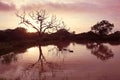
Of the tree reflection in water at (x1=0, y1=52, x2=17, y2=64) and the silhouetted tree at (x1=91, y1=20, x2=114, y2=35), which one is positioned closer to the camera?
the tree reflection in water at (x1=0, y1=52, x2=17, y2=64)

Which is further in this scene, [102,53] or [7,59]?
[102,53]

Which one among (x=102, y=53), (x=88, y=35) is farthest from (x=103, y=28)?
(x=102, y=53)

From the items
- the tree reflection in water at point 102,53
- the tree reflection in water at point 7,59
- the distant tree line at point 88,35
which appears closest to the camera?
the tree reflection in water at point 7,59

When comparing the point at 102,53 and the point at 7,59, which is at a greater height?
the point at 102,53

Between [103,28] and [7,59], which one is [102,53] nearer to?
[7,59]

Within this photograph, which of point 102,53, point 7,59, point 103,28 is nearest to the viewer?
point 7,59

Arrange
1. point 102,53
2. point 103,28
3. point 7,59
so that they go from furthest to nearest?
point 103,28 < point 102,53 < point 7,59

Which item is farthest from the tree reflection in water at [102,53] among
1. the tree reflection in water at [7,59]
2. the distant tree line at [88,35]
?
the distant tree line at [88,35]

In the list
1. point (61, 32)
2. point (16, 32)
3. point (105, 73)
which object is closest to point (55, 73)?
point (105, 73)

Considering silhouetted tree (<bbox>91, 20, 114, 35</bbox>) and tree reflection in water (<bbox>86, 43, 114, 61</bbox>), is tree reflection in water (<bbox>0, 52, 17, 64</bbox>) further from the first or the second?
silhouetted tree (<bbox>91, 20, 114, 35</bbox>)

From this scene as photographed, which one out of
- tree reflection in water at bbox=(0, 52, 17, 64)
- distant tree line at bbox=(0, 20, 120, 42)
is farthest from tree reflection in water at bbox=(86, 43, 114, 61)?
distant tree line at bbox=(0, 20, 120, 42)

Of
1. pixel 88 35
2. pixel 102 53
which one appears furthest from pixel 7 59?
pixel 88 35

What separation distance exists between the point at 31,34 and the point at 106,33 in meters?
20.8

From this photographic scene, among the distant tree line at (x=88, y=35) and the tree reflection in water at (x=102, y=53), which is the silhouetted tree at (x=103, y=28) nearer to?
the distant tree line at (x=88, y=35)
